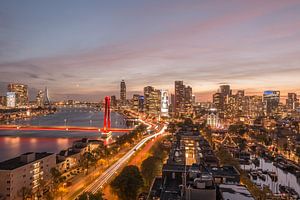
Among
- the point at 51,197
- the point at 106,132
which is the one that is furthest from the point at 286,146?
the point at 51,197

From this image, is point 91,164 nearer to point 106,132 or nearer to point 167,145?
point 167,145

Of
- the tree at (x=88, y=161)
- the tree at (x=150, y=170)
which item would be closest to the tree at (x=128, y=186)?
the tree at (x=150, y=170)

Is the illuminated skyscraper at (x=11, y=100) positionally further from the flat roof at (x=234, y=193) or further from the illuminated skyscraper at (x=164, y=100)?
the flat roof at (x=234, y=193)

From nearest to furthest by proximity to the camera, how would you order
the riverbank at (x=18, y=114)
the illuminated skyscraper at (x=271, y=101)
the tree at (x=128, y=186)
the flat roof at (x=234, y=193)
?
the flat roof at (x=234, y=193)
the tree at (x=128, y=186)
the riverbank at (x=18, y=114)
the illuminated skyscraper at (x=271, y=101)

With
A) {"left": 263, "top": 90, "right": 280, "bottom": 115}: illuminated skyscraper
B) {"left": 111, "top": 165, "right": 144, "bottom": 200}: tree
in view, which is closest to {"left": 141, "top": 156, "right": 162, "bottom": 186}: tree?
{"left": 111, "top": 165, "right": 144, "bottom": 200}: tree

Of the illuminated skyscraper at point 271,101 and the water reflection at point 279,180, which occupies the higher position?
the illuminated skyscraper at point 271,101

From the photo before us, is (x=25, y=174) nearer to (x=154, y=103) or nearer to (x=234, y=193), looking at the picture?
(x=234, y=193)

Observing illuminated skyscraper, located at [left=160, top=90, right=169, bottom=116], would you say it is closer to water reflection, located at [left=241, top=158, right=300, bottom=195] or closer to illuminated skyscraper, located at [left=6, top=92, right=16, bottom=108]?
water reflection, located at [left=241, top=158, right=300, bottom=195]

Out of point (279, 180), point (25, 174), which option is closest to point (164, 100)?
point (279, 180)
